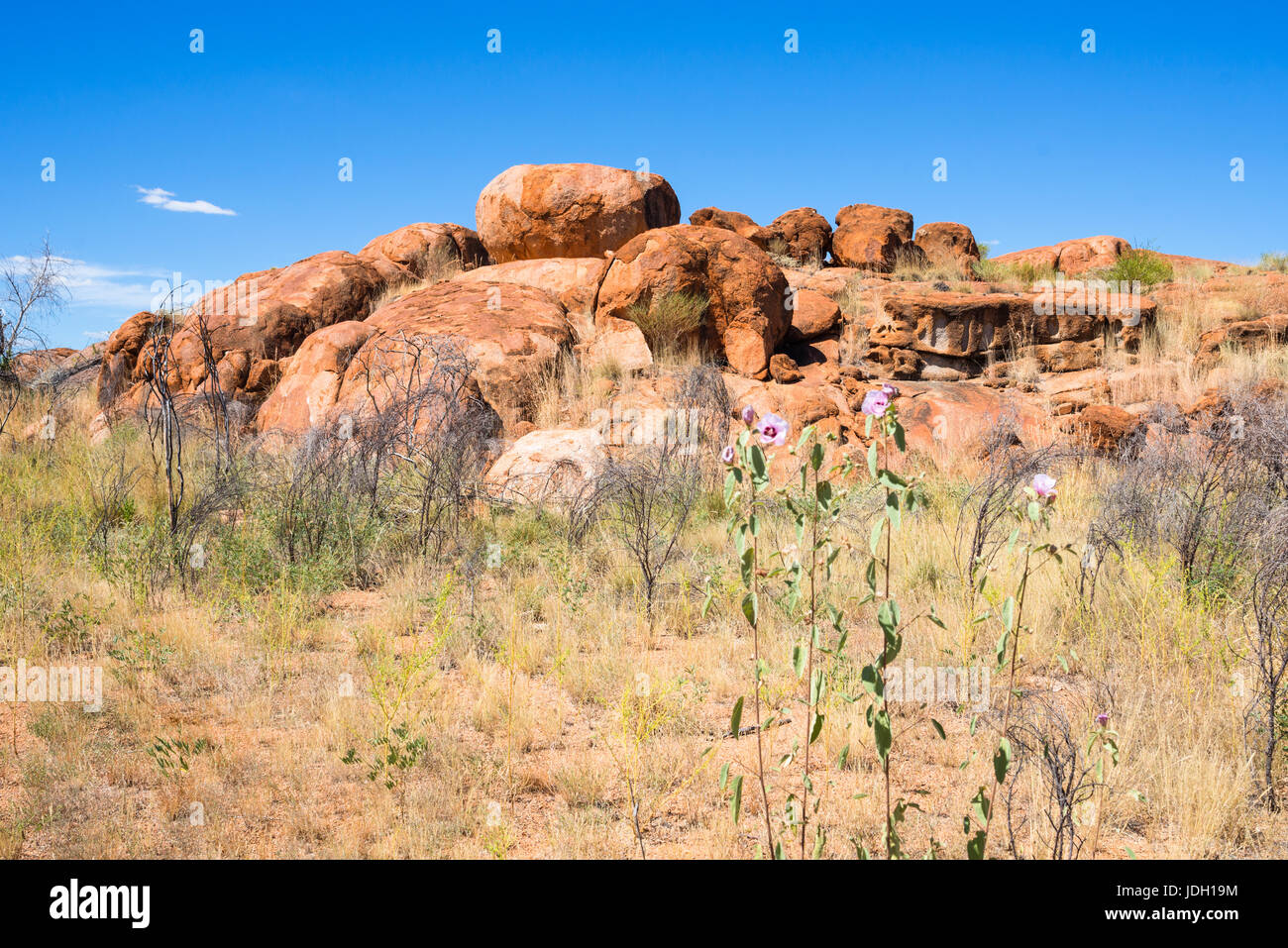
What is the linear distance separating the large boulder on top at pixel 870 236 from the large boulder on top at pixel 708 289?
706 cm

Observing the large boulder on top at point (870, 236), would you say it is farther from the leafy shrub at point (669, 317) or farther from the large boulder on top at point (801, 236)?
the leafy shrub at point (669, 317)

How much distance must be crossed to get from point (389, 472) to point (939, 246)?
16068 millimetres

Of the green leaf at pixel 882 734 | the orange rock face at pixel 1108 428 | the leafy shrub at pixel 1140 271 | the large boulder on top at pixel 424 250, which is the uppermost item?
the large boulder on top at pixel 424 250

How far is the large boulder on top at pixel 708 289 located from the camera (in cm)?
1203

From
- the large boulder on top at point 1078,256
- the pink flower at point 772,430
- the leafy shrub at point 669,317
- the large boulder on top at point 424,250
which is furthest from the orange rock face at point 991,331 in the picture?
the pink flower at point 772,430

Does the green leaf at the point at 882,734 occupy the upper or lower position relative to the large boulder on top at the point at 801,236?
lower

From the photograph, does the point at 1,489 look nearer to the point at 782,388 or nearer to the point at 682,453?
the point at 682,453

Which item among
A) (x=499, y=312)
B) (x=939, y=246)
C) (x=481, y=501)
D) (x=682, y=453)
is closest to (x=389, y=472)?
(x=481, y=501)

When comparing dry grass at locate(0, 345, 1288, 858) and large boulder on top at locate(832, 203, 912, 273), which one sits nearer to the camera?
dry grass at locate(0, 345, 1288, 858)

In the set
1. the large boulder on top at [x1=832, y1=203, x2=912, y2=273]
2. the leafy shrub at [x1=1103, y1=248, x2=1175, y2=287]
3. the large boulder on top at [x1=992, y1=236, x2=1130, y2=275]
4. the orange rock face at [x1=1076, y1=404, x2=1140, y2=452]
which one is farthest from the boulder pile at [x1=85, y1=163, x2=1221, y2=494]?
the large boulder on top at [x1=992, y1=236, x2=1130, y2=275]

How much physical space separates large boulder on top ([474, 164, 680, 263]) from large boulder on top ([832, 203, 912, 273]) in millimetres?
5354

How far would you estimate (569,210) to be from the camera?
15.3m

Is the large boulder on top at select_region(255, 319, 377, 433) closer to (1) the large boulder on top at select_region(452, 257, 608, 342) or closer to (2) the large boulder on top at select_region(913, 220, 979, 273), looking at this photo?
(1) the large boulder on top at select_region(452, 257, 608, 342)

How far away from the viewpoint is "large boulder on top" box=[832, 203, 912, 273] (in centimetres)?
1889
